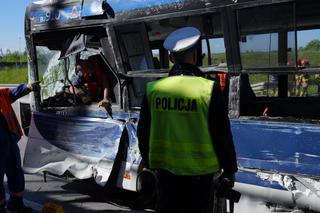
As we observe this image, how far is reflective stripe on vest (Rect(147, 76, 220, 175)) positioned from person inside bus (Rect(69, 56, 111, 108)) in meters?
2.90

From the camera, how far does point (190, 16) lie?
15.5 ft

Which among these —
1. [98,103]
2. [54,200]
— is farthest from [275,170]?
[54,200]

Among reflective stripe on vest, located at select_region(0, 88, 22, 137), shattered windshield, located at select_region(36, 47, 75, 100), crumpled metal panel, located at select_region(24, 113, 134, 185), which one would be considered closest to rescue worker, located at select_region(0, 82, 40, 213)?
reflective stripe on vest, located at select_region(0, 88, 22, 137)

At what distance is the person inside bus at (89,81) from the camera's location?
19.7 feet

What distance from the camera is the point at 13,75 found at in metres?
35.0

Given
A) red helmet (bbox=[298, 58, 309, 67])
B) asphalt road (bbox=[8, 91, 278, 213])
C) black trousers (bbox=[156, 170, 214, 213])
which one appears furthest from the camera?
asphalt road (bbox=[8, 91, 278, 213])

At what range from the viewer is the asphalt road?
5.80 m

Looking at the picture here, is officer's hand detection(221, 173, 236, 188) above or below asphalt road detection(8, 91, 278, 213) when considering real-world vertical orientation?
above

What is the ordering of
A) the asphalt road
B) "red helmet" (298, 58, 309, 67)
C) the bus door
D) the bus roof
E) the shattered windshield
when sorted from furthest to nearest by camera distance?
the shattered windshield
the asphalt road
the bus door
the bus roof
"red helmet" (298, 58, 309, 67)

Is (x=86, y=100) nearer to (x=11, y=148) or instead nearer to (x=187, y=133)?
(x=11, y=148)

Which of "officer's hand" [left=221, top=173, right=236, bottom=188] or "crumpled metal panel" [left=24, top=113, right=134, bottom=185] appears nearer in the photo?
"officer's hand" [left=221, top=173, right=236, bottom=188]

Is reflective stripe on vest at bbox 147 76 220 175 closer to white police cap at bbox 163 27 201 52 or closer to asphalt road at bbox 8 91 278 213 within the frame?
white police cap at bbox 163 27 201 52

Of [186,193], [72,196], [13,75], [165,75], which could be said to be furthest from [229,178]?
[13,75]

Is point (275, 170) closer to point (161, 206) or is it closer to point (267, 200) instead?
point (267, 200)
